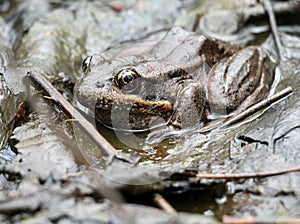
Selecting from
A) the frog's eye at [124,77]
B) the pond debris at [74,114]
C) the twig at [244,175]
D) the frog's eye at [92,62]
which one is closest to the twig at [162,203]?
the twig at [244,175]

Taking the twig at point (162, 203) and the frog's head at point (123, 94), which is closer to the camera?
the twig at point (162, 203)

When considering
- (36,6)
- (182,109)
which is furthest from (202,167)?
(36,6)

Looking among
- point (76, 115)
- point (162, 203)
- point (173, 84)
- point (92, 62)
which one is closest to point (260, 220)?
point (162, 203)

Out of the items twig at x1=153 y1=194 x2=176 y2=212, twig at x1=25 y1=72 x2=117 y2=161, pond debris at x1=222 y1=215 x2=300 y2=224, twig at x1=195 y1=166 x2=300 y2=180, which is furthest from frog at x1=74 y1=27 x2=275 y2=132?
pond debris at x1=222 y1=215 x2=300 y2=224

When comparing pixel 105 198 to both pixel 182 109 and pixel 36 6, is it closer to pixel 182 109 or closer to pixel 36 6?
pixel 182 109

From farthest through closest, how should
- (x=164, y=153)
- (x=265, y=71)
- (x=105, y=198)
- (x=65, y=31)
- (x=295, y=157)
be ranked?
(x=65, y=31) < (x=265, y=71) < (x=164, y=153) < (x=295, y=157) < (x=105, y=198)

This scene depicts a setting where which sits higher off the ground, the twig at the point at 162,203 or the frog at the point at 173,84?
the frog at the point at 173,84

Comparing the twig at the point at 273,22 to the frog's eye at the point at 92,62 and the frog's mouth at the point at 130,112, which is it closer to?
the frog's mouth at the point at 130,112
